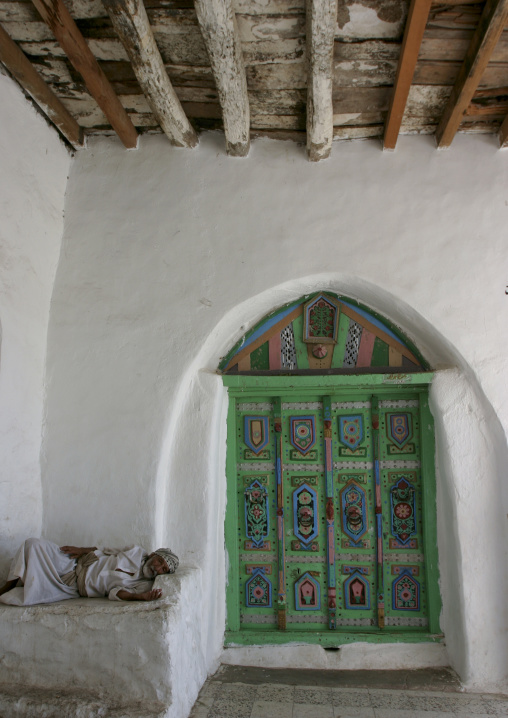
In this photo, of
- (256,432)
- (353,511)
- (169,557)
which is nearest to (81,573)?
(169,557)

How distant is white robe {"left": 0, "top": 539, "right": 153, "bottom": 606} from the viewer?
9.21ft

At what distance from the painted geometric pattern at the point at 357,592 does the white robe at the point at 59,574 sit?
1.39 m

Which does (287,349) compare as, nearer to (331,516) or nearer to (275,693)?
(331,516)

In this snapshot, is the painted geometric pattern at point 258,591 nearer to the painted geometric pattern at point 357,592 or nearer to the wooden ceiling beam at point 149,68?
the painted geometric pattern at point 357,592

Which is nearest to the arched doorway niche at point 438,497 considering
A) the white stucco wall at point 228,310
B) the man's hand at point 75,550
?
the white stucco wall at point 228,310

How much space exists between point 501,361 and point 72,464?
2.74 m

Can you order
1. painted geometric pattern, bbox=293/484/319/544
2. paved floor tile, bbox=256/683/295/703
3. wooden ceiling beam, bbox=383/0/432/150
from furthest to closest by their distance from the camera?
painted geometric pattern, bbox=293/484/319/544, paved floor tile, bbox=256/683/295/703, wooden ceiling beam, bbox=383/0/432/150

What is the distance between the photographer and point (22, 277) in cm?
332

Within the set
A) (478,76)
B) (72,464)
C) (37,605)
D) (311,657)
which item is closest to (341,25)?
(478,76)

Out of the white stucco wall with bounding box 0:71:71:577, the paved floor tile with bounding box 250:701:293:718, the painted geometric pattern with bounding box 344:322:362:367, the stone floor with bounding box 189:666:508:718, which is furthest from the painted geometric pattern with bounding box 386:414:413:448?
the white stucco wall with bounding box 0:71:71:577

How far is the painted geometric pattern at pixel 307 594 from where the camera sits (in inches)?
143

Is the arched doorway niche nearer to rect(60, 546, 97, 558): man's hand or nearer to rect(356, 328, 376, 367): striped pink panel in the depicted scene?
rect(356, 328, 376, 367): striped pink panel

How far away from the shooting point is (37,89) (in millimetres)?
3234

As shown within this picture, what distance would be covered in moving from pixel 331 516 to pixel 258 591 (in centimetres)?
71
